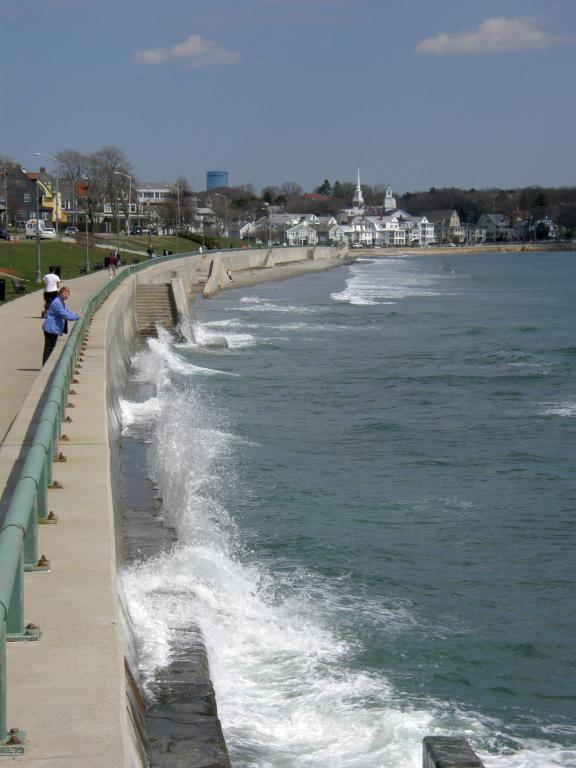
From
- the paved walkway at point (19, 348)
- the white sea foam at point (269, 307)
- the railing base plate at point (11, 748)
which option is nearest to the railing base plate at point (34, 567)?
the railing base plate at point (11, 748)

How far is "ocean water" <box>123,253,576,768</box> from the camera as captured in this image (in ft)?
28.9

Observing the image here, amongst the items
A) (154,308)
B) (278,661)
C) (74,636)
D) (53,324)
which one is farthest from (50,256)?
(74,636)

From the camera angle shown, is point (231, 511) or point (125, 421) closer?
point (231, 511)

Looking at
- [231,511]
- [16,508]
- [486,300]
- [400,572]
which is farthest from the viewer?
[486,300]

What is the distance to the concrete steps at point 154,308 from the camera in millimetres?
41281

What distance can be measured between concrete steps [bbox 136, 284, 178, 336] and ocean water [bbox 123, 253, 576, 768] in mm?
10672

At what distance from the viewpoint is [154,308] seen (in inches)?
1684

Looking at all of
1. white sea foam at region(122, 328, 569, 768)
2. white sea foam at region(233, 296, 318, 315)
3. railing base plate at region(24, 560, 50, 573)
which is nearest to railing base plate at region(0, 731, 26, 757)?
railing base plate at region(24, 560, 50, 573)

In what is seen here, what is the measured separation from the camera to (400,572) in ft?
41.8

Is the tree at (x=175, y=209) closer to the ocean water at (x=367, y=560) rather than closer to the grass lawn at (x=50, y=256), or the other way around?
the grass lawn at (x=50, y=256)

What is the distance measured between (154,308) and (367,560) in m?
30.6

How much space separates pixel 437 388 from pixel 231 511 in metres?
14.3

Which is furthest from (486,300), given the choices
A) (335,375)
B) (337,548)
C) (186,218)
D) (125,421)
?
(186,218)

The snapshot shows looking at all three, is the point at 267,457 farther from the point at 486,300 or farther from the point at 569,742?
the point at 486,300
